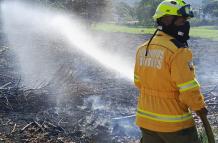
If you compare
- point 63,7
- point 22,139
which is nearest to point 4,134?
point 22,139

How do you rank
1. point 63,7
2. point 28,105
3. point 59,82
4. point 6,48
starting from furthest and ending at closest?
point 63,7
point 6,48
point 59,82
point 28,105

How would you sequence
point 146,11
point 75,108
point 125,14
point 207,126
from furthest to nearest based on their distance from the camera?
point 125,14 → point 146,11 → point 75,108 → point 207,126

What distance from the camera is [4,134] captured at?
21.6 ft

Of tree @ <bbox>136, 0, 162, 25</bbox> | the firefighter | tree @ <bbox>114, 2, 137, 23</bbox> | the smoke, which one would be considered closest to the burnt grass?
the smoke

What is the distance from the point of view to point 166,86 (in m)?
3.51

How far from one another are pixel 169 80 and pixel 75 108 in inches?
185

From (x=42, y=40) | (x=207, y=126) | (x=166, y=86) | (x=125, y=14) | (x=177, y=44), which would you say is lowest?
(x=125, y=14)

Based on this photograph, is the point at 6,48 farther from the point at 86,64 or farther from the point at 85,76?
the point at 85,76

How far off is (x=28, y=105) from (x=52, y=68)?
16.2 ft

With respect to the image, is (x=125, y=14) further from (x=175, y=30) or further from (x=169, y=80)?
(x=169, y=80)

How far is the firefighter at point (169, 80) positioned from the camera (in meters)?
3.37

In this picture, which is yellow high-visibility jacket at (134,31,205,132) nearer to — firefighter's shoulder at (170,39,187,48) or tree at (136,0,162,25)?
firefighter's shoulder at (170,39,187,48)

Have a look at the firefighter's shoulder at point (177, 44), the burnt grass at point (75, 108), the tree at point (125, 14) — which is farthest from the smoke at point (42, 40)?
the tree at point (125, 14)

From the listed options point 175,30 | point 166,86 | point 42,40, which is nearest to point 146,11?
point 42,40
